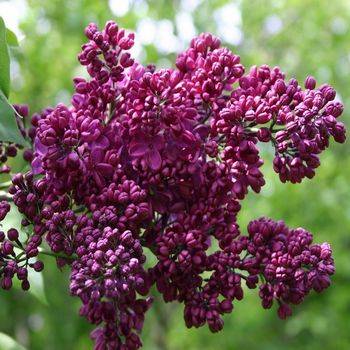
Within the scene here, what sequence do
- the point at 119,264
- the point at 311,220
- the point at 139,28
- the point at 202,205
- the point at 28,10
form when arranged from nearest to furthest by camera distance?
the point at 119,264
the point at 202,205
the point at 139,28
the point at 28,10
the point at 311,220

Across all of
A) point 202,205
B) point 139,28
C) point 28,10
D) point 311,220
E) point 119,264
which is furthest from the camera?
point 311,220

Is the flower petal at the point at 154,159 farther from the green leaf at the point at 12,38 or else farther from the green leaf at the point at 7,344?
the green leaf at the point at 7,344

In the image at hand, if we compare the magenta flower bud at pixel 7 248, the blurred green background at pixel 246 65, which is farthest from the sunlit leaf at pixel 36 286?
the blurred green background at pixel 246 65

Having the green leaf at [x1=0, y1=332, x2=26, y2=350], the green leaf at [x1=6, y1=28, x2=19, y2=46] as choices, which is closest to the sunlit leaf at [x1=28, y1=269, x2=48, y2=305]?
the green leaf at [x1=0, y1=332, x2=26, y2=350]

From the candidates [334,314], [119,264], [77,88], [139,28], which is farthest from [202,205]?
[334,314]

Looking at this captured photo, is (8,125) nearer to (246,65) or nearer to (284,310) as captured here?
(284,310)

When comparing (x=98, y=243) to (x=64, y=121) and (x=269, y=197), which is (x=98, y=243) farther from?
(x=269, y=197)

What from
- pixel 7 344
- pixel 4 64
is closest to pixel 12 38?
pixel 4 64
